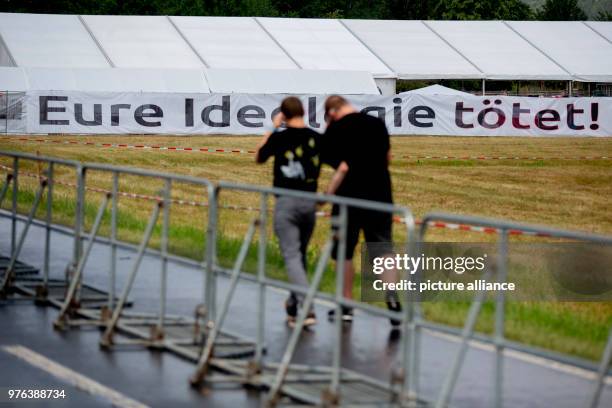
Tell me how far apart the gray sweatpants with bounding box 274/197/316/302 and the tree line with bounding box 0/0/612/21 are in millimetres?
87520

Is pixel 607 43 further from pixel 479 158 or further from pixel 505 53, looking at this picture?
pixel 479 158

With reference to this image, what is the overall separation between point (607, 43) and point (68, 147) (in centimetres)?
2873

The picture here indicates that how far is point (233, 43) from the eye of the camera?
5391 centimetres

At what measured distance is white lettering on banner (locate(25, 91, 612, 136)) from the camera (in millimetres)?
43500

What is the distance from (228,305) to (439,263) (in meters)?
3.88

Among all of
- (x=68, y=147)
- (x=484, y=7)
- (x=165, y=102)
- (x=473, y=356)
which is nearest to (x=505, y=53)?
(x=165, y=102)

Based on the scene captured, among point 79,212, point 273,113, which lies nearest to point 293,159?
point 79,212

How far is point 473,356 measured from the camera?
10.6 meters

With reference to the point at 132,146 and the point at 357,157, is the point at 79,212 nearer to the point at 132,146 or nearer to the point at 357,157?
the point at 357,157

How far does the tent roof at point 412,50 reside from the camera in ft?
176

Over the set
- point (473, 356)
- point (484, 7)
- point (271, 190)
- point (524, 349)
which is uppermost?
point (484, 7)

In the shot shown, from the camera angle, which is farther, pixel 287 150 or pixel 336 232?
pixel 287 150

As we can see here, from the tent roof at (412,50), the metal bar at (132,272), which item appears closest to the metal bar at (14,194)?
the metal bar at (132,272)

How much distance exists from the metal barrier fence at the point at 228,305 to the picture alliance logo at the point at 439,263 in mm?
1274
